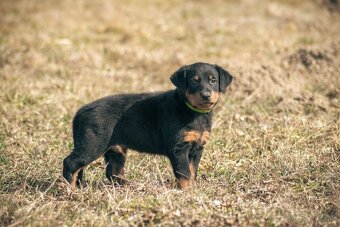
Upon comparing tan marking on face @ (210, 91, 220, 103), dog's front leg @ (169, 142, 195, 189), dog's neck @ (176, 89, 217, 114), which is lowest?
dog's front leg @ (169, 142, 195, 189)

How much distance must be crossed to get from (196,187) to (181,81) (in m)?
1.24

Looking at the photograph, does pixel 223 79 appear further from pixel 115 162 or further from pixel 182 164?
pixel 115 162

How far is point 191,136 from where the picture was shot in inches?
255

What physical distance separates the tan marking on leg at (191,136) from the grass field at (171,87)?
A: 520 millimetres

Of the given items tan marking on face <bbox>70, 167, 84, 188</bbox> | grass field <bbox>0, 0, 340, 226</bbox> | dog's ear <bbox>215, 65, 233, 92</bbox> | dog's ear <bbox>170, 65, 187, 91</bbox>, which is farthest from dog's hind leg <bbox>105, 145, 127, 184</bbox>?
dog's ear <bbox>215, 65, 233, 92</bbox>

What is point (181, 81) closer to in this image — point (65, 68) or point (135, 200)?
point (135, 200)

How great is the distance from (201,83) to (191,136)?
0.64 meters

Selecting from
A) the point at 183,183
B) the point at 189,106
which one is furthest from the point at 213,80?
the point at 183,183

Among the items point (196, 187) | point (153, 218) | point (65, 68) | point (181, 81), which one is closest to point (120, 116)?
point (181, 81)

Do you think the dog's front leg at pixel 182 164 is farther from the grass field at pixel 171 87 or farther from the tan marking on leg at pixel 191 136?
the grass field at pixel 171 87

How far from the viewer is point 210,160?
7.43m

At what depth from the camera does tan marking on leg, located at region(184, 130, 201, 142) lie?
6.46m

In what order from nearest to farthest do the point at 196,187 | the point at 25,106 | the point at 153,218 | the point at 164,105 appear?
the point at 153,218
the point at 196,187
the point at 164,105
the point at 25,106

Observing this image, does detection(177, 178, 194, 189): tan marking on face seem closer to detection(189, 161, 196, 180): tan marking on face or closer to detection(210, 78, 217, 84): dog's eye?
detection(189, 161, 196, 180): tan marking on face
